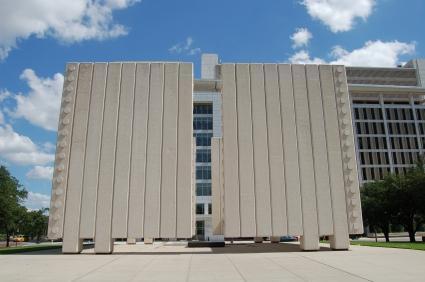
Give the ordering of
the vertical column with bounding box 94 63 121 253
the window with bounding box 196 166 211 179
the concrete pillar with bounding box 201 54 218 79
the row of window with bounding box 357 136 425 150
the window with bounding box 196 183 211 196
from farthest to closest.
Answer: the row of window with bounding box 357 136 425 150
the concrete pillar with bounding box 201 54 218 79
the window with bounding box 196 166 211 179
the window with bounding box 196 183 211 196
the vertical column with bounding box 94 63 121 253

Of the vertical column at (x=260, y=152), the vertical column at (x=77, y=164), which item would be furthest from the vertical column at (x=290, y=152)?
the vertical column at (x=77, y=164)

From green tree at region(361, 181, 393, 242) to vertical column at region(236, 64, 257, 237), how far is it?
28916 mm

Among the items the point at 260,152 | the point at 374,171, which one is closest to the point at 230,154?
the point at 260,152

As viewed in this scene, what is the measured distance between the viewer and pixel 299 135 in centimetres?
2631

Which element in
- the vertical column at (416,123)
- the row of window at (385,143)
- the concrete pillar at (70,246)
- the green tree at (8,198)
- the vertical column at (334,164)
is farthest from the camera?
the vertical column at (416,123)

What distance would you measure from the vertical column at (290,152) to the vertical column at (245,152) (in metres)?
2.32

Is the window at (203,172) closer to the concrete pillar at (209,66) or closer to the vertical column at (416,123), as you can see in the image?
the concrete pillar at (209,66)

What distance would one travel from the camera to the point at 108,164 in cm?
2522

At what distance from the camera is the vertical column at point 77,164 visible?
2433 centimetres

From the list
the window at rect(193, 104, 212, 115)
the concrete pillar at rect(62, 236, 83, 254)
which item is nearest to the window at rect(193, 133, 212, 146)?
the window at rect(193, 104, 212, 115)

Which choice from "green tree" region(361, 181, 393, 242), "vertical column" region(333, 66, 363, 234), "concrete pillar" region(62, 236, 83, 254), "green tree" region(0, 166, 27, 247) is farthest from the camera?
"green tree" region(361, 181, 393, 242)

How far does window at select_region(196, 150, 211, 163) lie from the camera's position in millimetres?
83500

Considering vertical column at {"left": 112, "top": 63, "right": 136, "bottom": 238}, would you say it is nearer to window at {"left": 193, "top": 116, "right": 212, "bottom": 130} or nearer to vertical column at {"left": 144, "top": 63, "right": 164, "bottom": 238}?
vertical column at {"left": 144, "top": 63, "right": 164, "bottom": 238}

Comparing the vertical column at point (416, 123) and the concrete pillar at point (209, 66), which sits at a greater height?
the concrete pillar at point (209, 66)
